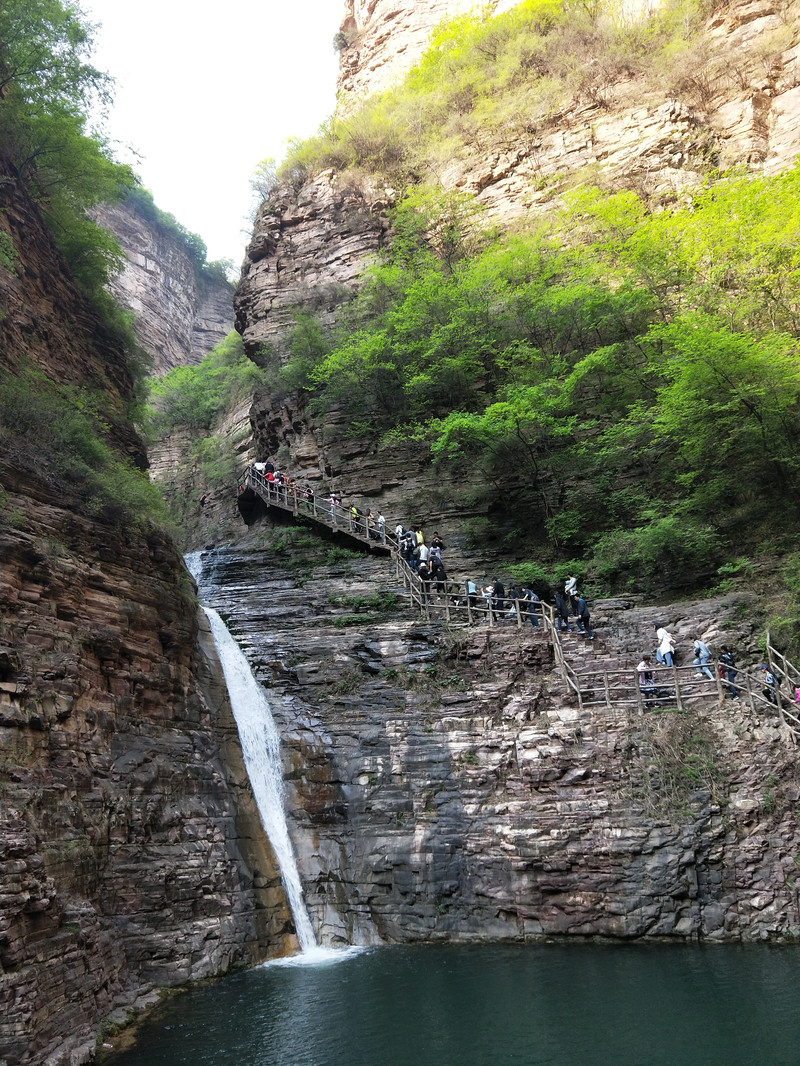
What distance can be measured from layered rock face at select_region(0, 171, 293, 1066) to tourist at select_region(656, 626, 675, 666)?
9648mm

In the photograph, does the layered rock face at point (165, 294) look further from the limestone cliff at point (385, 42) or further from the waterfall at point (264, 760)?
the waterfall at point (264, 760)

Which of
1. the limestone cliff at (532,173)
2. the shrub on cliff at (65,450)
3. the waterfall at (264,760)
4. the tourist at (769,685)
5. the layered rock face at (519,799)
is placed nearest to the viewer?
the layered rock face at (519,799)

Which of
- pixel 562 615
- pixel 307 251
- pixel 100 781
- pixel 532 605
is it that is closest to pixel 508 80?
pixel 307 251

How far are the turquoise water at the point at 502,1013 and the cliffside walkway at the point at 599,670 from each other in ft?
15.3

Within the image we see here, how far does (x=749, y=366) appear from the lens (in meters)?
20.1

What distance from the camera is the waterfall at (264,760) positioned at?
15.0 m

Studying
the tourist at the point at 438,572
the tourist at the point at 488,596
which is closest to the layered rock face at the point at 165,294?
the tourist at the point at 438,572

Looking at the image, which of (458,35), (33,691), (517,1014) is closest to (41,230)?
(33,691)

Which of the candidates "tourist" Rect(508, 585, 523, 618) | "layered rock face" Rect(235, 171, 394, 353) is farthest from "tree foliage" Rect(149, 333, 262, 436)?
"tourist" Rect(508, 585, 523, 618)

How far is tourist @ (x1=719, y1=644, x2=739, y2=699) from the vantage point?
606 inches

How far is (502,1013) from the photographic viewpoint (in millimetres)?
10641

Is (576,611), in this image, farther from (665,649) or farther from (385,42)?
(385,42)

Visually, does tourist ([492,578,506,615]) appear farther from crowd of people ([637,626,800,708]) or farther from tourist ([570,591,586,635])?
crowd of people ([637,626,800,708])

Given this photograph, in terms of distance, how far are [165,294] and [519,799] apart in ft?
185
